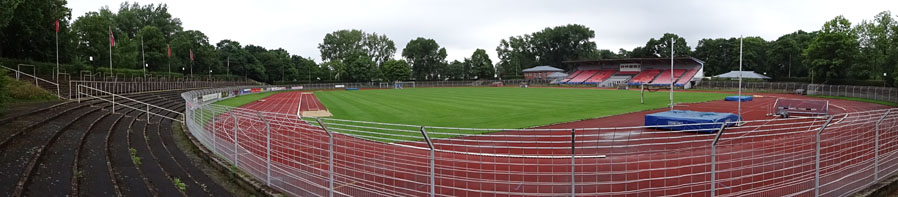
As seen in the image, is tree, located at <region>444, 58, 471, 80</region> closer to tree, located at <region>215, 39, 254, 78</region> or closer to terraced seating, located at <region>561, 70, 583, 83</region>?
terraced seating, located at <region>561, 70, 583, 83</region>

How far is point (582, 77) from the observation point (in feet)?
289

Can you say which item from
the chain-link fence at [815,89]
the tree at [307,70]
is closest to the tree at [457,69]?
the tree at [307,70]

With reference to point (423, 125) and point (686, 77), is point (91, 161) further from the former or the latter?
point (686, 77)

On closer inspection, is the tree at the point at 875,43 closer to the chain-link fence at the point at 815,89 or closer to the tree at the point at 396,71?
the chain-link fence at the point at 815,89

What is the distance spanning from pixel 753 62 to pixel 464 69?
58.1m

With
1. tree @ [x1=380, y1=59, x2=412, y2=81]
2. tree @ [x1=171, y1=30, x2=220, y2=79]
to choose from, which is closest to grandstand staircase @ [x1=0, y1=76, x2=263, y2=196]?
tree @ [x1=171, y1=30, x2=220, y2=79]

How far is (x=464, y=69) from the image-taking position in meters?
107

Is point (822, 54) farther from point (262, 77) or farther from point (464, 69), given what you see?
point (262, 77)

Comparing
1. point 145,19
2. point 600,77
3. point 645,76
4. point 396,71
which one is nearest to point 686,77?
point 645,76

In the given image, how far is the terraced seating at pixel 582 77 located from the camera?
85250mm

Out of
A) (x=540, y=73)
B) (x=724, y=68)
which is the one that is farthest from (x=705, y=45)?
(x=540, y=73)

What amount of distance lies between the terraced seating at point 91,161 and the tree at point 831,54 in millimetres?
63974

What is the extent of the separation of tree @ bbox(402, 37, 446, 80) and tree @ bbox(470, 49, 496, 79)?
24.9 feet

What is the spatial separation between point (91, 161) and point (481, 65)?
96.9 m
